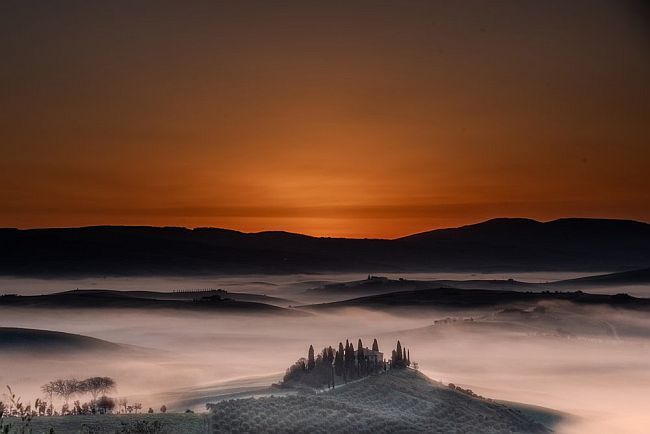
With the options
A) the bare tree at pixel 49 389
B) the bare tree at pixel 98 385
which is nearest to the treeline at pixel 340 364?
the bare tree at pixel 98 385

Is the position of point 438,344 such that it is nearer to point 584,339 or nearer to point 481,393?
point 584,339

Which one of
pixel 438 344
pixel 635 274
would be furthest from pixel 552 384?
pixel 635 274

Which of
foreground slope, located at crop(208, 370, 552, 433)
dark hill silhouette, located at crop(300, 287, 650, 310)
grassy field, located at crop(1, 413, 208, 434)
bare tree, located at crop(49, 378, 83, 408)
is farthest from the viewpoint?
dark hill silhouette, located at crop(300, 287, 650, 310)

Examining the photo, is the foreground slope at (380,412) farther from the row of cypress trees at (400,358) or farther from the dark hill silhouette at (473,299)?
the dark hill silhouette at (473,299)

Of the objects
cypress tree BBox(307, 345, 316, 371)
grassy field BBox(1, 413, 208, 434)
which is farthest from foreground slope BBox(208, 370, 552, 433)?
cypress tree BBox(307, 345, 316, 371)

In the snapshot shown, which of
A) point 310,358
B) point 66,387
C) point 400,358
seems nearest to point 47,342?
point 66,387

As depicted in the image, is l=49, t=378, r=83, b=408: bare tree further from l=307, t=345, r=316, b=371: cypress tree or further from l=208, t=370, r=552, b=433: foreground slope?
l=208, t=370, r=552, b=433: foreground slope
